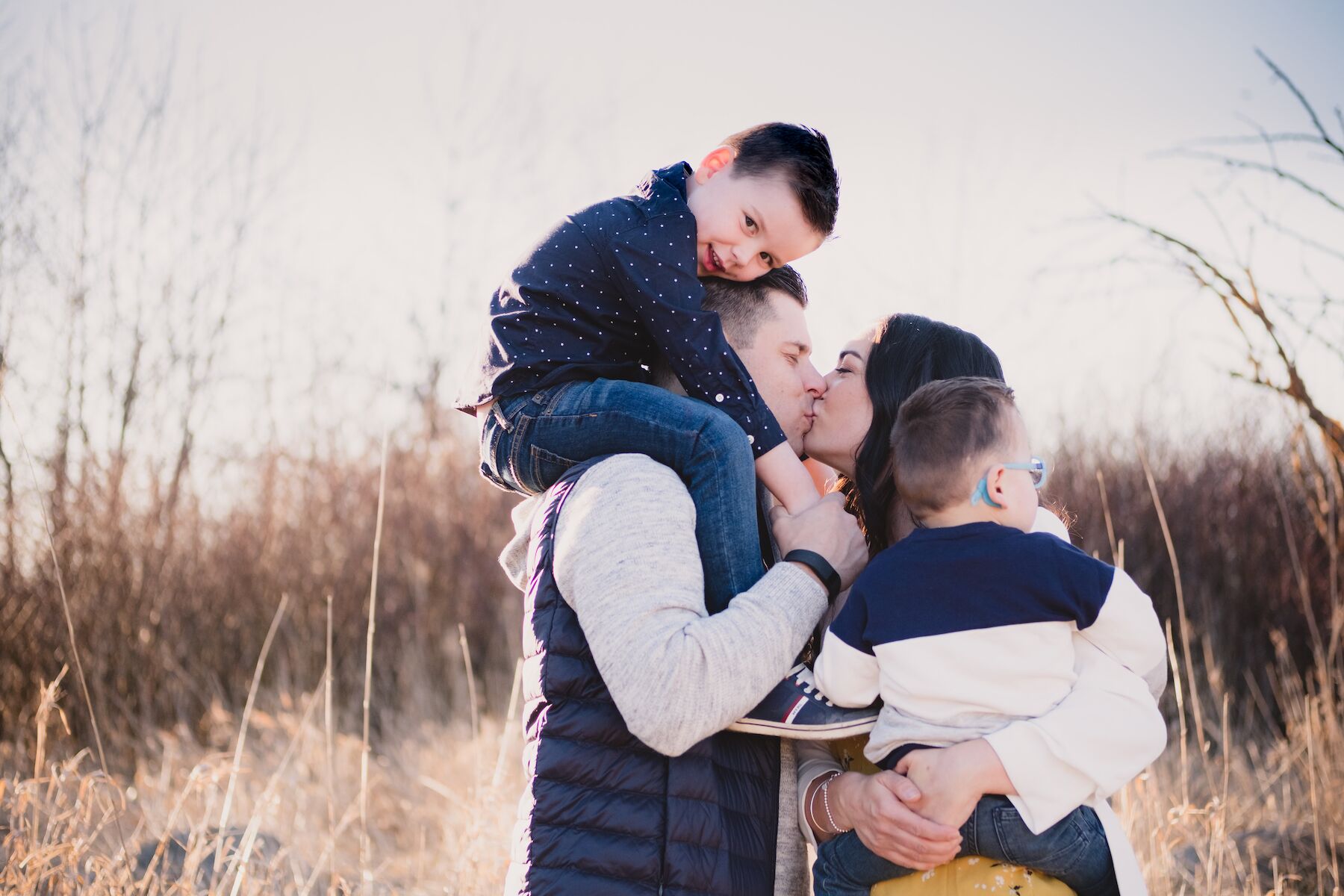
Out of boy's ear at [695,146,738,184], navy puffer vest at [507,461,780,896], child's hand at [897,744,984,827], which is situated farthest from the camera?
boy's ear at [695,146,738,184]

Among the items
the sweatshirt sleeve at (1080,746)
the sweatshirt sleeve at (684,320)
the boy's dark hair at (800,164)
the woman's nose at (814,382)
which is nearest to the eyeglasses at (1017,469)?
the sweatshirt sleeve at (1080,746)

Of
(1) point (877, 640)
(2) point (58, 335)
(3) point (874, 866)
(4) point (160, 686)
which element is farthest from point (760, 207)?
(2) point (58, 335)

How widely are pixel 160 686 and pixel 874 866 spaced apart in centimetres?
593

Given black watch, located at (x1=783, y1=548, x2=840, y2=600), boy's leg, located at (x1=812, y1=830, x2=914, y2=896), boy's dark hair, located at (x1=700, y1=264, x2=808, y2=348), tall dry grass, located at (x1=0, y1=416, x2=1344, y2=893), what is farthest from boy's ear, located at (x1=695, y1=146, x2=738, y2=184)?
tall dry grass, located at (x1=0, y1=416, x2=1344, y2=893)

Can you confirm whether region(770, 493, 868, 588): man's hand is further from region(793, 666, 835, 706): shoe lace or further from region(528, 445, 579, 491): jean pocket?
region(528, 445, 579, 491): jean pocket

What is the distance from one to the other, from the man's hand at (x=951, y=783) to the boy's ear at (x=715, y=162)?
5.26ft

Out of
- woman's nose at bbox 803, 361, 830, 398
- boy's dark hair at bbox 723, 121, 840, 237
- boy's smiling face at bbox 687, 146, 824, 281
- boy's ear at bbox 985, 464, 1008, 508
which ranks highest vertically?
boy's dark hair at bbox 723, 121, 840, 237

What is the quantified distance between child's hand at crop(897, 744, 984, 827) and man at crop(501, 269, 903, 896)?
28 cm

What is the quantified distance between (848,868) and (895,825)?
0.20 m

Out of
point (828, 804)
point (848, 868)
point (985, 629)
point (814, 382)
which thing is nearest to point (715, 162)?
point (814, 382)

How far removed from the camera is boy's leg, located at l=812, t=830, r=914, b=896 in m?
1.72

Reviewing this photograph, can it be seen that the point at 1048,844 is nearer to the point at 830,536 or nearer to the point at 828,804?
the point at 828,804

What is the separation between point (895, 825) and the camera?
1636 mm

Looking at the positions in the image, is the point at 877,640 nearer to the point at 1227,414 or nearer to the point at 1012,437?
the point at 1012,437
